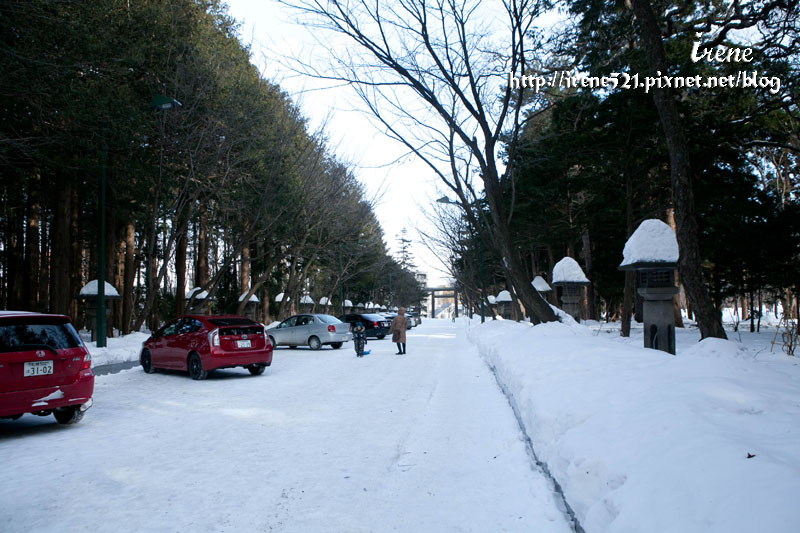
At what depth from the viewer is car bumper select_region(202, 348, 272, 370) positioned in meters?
12.3

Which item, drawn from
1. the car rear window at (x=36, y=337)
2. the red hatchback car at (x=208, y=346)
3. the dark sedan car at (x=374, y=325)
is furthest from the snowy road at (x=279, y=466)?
the dark sedan car at (x=374, y=325)

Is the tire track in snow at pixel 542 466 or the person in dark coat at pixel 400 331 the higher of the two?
the person in dark coat at pixel 400 331

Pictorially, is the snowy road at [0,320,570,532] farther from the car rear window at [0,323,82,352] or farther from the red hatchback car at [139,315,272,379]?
the red hatchback car at [139,315,272,379]

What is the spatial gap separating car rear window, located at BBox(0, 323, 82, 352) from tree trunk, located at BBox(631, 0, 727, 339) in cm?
1096

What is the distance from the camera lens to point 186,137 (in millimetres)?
20547

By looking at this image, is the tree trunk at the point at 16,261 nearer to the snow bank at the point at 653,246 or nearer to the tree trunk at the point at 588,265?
the snow bank at the point at 653,246

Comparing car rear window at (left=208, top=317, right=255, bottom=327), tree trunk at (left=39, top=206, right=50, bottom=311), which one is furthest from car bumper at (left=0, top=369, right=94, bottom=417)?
tree trunk at (left=39, top=206, right=50, bottom=311)

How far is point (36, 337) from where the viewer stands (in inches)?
272

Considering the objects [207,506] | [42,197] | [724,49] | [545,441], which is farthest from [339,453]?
[42,197]

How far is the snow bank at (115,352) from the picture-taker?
52.3ft

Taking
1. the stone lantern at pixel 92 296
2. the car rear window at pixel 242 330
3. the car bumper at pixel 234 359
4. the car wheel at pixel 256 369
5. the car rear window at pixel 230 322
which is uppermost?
the stone lantern at pixel 92 296

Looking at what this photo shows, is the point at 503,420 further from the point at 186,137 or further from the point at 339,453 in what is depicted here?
the point at 186,137

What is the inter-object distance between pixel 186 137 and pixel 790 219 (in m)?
21.9

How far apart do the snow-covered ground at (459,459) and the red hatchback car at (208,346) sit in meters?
3.39
